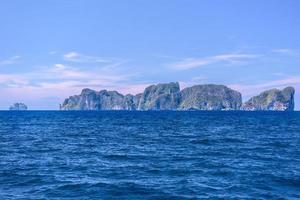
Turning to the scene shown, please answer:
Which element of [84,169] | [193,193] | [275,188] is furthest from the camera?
[84,169]

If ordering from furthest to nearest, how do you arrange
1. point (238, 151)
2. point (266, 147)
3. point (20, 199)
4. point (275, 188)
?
point (266, 147)
point (238, 151)
point (275, 188)
point (20, 199)

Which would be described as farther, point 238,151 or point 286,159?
point 238,151

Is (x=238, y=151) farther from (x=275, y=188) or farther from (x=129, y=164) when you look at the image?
(x=275, y=188)

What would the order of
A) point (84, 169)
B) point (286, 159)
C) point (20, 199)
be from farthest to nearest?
1. point (286, 159)
2. point (84, 169)
3. point (20, 199)

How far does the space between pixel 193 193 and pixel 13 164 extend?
748 inches

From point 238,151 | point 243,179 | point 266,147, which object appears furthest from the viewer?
point 266,147

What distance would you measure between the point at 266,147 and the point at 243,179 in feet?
78.4

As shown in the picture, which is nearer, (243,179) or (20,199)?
(20,199)

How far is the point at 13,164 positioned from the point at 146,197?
684 inches

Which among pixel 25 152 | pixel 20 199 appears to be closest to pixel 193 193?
pixel 20 199

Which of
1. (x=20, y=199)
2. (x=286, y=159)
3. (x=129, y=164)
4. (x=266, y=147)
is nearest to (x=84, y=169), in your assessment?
(x=129, y=164)

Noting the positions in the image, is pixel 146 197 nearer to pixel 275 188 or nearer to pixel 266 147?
pixel 275 188

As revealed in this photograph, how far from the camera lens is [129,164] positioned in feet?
129

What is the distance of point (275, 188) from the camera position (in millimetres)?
29469
